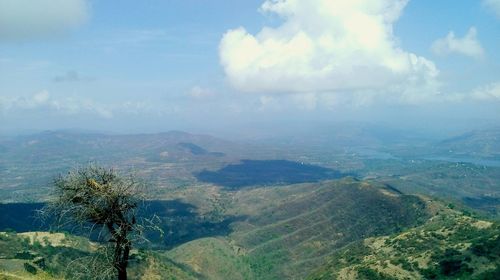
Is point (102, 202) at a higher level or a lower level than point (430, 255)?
higher

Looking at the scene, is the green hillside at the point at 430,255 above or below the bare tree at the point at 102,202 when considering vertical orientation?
below

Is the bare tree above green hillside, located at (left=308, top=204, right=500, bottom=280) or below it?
above

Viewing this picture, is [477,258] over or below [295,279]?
over

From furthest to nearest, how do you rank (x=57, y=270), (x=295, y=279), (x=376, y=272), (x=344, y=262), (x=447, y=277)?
(x=295, y=279), (x=344, y=262), (x=57, y=270), (x=376, y=272), (x=447, y=277)

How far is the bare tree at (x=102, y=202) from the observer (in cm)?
2489

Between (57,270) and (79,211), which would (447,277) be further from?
(57,270)

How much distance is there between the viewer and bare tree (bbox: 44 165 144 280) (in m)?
24.9

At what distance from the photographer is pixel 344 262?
5778 inches

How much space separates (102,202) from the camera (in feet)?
83.4

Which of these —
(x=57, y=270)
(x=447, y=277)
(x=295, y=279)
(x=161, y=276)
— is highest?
(x=447, y=277)

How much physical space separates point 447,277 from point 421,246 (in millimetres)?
29501

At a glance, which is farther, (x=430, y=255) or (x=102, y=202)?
(x=430, y=255)

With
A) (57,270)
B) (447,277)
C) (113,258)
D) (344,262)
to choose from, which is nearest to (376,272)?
(447,277)

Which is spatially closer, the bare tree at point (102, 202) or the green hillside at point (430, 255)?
the bare tree at point (102, 202)
